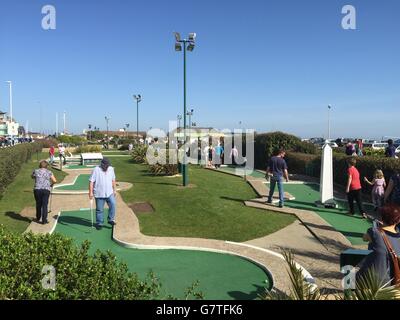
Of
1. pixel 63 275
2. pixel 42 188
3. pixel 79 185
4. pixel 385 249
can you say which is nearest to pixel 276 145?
pixel 79 185

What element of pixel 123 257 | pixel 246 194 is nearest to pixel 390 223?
pixel 123 257

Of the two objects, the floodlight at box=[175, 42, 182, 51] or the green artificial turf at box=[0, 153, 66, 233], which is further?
the floodlight at box=[175, 42, 182, 51]

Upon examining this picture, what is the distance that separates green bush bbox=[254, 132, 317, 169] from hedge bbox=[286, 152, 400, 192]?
131 centimetres

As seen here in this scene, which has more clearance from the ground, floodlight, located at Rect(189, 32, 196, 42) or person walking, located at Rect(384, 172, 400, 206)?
floodlight, located at Rect(189, 32, 196, 42)

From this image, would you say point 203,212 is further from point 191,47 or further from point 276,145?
point 276,145

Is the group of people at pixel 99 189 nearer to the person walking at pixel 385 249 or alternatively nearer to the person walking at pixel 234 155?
the person walking at pixel 385 249

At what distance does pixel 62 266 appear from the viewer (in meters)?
4.05

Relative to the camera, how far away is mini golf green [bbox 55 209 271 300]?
5.63 metres

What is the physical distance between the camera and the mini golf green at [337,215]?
906 cm

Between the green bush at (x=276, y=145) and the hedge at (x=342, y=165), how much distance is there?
1307 millimetres

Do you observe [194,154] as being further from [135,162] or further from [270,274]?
[270,274]

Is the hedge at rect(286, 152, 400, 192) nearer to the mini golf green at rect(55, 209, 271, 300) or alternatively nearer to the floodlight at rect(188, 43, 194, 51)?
the mini golf green at rect(55, 209, 271, 300)

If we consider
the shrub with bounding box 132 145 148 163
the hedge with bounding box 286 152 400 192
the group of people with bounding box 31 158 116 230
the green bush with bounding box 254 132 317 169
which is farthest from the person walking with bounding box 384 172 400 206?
the shrub with bounding box 132 145 148 163

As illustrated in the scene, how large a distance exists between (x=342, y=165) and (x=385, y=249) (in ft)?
39.3
